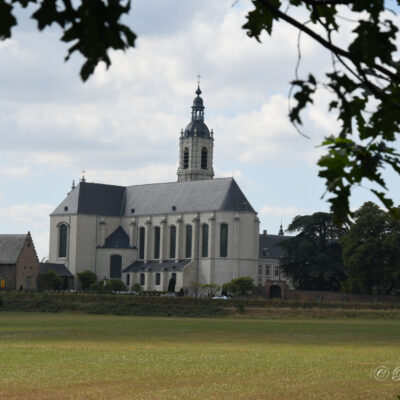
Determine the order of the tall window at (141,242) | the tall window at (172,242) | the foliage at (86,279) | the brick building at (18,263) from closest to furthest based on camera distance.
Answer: the brick building at (18,263), the foliage at (86,279), the tall window at (172,242), the tall window at (141,242)

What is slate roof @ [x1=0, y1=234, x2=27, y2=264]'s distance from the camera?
117 metres

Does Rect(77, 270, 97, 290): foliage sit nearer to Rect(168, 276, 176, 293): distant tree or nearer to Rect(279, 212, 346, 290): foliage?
Rect(168, 276, 176, 293): distant tree

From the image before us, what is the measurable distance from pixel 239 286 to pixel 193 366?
3494 inches

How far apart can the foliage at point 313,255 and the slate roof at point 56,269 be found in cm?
2834

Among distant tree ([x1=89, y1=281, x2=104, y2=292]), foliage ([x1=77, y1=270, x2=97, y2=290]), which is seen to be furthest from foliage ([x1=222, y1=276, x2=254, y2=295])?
foliage ([x1=77, y1=270, x2=97, y2=290])

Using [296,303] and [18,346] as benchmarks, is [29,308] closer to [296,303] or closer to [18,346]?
[296,303]

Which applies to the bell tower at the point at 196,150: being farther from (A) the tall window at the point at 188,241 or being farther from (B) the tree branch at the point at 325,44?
(B) the tree branch at the point at 325,44

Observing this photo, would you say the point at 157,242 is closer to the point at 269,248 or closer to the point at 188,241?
the point at 188,241

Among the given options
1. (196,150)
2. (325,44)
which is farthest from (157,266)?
(325,44)

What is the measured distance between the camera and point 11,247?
11781cm

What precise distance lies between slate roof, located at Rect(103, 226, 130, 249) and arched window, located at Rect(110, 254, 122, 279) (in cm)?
138

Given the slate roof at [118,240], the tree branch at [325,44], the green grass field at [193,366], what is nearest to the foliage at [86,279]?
the slate roof at [118,240]

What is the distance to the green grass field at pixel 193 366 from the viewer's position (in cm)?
2009

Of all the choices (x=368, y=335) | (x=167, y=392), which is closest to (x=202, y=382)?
(x=167, y=392)
